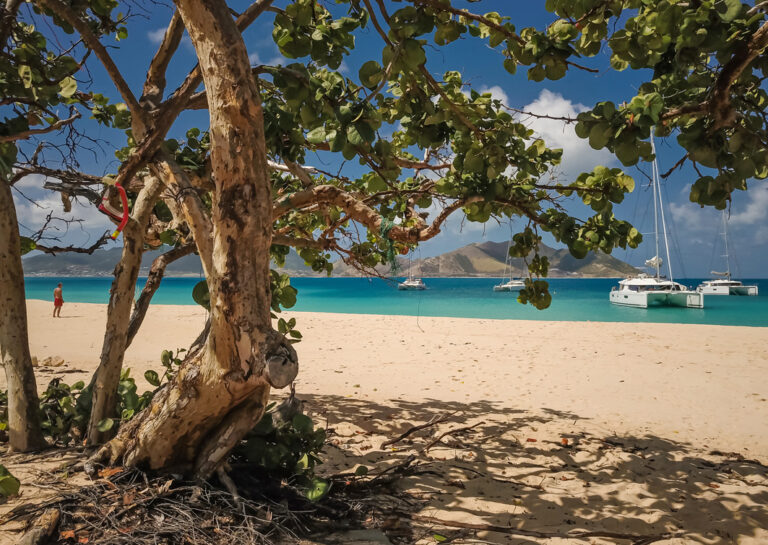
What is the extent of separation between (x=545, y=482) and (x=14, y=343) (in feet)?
13.8

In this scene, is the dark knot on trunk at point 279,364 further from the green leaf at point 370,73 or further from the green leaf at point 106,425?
the green leaf at point 106,425

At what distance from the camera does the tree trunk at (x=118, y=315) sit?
2934 millimetres

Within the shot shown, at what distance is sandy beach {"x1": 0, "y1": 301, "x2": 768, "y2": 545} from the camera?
3.12 metres

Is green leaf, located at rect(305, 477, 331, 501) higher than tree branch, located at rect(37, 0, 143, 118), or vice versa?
tree branch, located at rect(37, 0, 143, 118)

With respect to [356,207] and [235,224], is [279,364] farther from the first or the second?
[356,207]

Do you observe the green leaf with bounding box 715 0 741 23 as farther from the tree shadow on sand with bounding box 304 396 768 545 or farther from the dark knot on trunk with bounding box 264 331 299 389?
the tree shadow on sand with bounding box 304 396 768 545

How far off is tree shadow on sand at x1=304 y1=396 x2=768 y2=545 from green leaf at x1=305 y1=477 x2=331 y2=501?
41 cm

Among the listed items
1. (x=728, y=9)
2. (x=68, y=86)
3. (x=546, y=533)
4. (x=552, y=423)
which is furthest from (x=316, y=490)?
(x=552, y=423)

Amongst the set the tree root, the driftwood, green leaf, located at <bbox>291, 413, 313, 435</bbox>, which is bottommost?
the tree root

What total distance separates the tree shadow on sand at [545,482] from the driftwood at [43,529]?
63.5 inches

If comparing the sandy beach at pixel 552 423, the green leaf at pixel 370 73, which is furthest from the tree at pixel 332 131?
the sandy beach at pixel 552 423

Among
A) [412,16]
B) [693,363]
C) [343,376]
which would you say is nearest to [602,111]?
[412,16]

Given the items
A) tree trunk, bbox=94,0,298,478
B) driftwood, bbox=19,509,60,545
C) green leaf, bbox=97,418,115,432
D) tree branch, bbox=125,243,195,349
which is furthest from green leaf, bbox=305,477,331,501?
tree branch, bbox=125,243,195,349

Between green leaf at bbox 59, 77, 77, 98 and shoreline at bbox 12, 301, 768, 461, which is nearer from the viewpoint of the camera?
green leaf at bbox 59, 77, 77, 98
